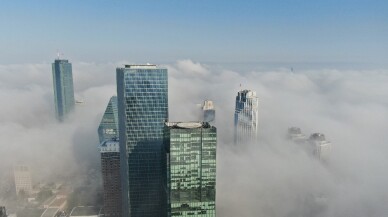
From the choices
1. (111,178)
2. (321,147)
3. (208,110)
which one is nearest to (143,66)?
(111,178)

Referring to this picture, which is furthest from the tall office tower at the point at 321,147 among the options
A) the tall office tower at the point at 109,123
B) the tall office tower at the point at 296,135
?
the tall office tower at the point at 109,123

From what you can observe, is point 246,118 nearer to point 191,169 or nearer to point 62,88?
point 191,169

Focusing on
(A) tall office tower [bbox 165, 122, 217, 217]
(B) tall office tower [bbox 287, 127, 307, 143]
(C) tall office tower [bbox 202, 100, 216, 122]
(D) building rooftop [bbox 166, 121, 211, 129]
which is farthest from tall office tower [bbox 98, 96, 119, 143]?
(A) tall office tower [bbox 165, 122, 217, 217]

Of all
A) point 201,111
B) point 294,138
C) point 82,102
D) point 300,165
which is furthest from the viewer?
point 82,102

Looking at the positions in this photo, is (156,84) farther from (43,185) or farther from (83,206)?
(43,185)

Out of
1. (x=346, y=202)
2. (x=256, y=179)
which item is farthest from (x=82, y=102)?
(x=346, y=202)

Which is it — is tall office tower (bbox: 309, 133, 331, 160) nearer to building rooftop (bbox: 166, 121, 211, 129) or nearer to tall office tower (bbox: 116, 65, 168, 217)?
tall office tower (bbox: 116, 65, 168, 217)

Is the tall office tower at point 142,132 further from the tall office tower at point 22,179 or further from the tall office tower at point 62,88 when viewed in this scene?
the tall office tower at point 62,88
